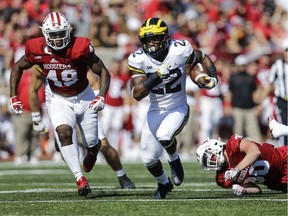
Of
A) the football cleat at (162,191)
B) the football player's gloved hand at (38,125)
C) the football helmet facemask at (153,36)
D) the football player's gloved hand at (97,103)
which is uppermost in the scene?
the football helmet facemask at (153,36)

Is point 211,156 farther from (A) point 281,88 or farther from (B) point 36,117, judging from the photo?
(A) point 281,88

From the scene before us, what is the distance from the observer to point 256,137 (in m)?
14.8

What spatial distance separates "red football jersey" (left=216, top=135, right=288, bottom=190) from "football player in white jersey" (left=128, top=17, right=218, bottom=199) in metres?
0.52

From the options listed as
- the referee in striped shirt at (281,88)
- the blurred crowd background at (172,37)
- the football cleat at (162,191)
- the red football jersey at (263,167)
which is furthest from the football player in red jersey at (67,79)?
the blurred crowd background at (172,37)

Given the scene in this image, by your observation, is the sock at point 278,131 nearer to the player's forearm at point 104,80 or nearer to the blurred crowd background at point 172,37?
the player's forearm at point 104,80

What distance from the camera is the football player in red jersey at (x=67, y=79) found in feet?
25.6

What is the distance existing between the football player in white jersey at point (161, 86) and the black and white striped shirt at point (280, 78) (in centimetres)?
251

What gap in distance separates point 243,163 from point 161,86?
1058 millimetres

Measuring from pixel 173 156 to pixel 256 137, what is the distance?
7099 millimetres

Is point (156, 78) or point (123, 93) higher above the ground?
point (156, 78)

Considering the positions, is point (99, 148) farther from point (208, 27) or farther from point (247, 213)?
point (208, 27)

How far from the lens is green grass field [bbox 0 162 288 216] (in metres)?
6.44

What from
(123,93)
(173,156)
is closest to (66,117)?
(173,156)

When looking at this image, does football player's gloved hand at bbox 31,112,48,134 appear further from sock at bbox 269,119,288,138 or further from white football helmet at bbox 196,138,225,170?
sock at bbox 269,119,288,138
